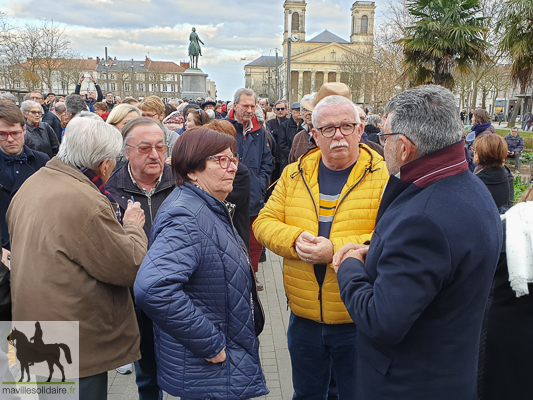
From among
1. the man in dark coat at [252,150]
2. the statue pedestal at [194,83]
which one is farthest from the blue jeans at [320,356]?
the statue pedestal at [194,83]

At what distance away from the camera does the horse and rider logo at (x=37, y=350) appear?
2.06 meters

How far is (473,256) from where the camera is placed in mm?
1475

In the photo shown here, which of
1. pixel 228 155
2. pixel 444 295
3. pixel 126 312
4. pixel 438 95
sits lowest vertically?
pixel 126 312

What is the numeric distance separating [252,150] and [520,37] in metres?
9.70

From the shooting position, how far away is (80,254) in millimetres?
1965

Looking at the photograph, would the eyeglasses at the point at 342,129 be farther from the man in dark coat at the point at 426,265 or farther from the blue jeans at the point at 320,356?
the blue jeans at the point at 320,356

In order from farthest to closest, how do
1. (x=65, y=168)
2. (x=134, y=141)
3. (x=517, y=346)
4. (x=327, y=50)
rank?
(x=327, y=50) → (x=134, y=141) → (x=65, y=168) → (x=517, y=346)

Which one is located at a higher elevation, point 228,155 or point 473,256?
point 228,155

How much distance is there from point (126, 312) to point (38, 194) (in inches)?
31.3

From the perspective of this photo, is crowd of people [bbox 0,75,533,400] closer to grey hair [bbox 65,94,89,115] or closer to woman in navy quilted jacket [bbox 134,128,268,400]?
woman in navy quilted jacket [bbox 134,128,268,400]

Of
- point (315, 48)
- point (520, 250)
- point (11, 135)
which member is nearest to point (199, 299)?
point (520, 250)

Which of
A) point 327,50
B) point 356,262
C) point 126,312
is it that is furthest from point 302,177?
point 327,50

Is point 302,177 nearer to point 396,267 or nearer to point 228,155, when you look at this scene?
point 228,155

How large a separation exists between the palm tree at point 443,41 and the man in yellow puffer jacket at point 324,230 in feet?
35.2
